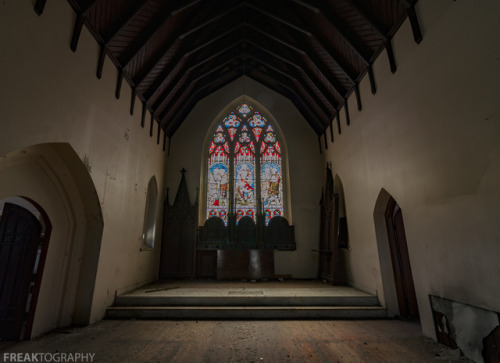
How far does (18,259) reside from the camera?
3.70 meters

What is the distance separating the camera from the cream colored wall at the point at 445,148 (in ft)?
7.65

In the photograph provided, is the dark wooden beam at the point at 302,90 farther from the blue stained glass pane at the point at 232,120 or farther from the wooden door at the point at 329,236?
Answer: the blue stained glass pane at the point at 232,120

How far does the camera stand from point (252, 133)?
812 centimetres

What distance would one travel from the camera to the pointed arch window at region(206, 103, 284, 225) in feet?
24.5

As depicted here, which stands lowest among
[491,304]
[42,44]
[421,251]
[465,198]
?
[491,304]

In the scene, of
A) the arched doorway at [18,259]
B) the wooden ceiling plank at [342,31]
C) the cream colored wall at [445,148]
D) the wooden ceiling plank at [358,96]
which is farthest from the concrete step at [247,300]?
the wooden ceiling plank at [342,31]

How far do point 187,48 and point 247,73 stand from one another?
3.05m

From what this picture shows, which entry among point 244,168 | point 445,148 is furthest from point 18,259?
point 445,148

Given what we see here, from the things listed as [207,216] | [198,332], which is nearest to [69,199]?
[198,332]

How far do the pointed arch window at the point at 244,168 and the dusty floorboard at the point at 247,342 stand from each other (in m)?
3.89

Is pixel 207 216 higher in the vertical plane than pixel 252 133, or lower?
lower

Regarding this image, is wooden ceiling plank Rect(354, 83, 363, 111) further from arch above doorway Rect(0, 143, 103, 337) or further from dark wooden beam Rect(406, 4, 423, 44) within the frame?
arch above doorway Rect(0, 143, 103, 337)

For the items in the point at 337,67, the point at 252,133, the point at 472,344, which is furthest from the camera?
the point at 252,133

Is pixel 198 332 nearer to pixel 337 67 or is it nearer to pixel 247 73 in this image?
pixel 337 67
